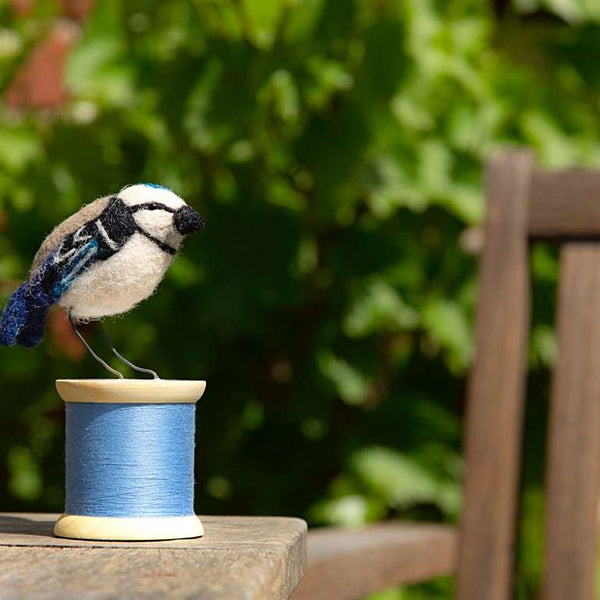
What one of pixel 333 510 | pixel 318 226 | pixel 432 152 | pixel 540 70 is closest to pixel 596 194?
pixel 432 152

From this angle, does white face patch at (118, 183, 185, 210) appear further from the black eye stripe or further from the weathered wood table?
the weathered wood table

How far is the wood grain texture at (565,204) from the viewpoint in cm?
168

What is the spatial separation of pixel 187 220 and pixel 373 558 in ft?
2.48

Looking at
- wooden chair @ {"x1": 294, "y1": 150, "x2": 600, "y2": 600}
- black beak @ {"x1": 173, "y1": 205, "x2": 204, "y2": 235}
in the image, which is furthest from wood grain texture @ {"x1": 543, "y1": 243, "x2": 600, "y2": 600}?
black beak @ {"x1": 173, "y1": 205, "x2": 204, "y2": 235}

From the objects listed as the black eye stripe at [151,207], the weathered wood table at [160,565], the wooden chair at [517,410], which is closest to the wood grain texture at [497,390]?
the wooden chair at [517,410]

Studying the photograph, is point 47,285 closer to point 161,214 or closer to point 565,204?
point 161,214

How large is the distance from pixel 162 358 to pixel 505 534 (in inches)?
23.4

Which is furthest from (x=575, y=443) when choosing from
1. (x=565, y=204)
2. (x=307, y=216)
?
(x=307, y=216)

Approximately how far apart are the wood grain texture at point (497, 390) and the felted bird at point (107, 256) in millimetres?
921

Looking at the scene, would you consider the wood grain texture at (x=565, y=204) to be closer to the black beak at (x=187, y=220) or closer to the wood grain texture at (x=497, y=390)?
the wood grain texture at (x=497, y=390)

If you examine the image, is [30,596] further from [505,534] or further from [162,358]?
[162,358]

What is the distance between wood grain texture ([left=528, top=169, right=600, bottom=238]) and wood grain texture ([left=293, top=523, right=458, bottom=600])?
0.46 meters

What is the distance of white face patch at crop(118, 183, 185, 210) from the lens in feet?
2.84

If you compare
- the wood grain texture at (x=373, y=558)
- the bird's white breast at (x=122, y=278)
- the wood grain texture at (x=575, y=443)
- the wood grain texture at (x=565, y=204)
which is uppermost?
the wood grain texture at (x=565, y=204)
